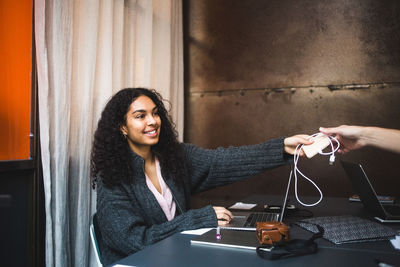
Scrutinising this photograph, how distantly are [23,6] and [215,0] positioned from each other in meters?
2.43

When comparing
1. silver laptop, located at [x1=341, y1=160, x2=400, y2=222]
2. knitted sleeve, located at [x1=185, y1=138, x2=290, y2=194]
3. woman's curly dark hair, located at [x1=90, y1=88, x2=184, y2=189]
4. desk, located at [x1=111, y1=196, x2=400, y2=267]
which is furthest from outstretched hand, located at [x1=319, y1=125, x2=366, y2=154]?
woman's curly dark hair, located at [x1=90, y1=88, x2=184, y2=189]

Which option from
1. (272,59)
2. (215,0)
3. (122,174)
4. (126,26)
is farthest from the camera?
(215,0)

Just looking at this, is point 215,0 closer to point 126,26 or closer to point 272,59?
point 272,59

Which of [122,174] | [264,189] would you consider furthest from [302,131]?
[122,174]

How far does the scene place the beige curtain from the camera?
204 cm

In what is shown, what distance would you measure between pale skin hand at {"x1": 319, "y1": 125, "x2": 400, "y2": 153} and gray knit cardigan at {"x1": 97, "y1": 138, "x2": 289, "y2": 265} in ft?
1.06

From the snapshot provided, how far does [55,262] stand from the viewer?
2.07 m

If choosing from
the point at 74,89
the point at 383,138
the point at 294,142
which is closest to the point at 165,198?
the point at 294,142

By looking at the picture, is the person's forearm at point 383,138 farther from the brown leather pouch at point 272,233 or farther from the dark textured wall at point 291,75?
the dark textured wall at point 291,75

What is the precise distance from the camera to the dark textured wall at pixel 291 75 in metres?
3.39

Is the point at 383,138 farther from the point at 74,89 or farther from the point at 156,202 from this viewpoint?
the point at 74,89

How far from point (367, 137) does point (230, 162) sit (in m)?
0.77

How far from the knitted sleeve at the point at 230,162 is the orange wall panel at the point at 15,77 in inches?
38.6

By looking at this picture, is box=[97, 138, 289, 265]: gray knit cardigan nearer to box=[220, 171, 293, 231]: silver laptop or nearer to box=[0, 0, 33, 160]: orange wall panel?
box=[220, 171, 293, 231]: silver laptop
